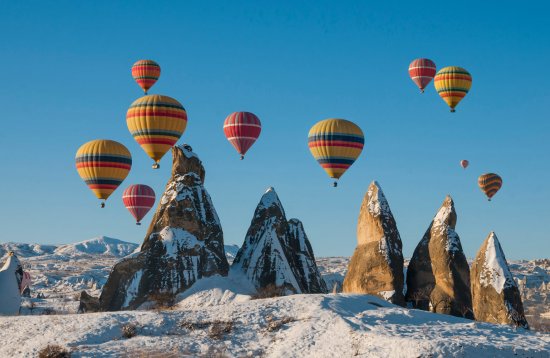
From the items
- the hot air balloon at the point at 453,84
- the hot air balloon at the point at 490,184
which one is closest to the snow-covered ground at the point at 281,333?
the hot air balloon at the point at 453,84

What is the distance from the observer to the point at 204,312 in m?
32.7

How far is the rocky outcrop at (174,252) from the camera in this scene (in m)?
43.1

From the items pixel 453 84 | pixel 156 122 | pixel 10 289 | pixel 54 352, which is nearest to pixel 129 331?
pixel 54 352

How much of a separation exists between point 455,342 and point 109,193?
117 feet

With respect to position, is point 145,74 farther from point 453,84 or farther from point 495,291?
point 495,291

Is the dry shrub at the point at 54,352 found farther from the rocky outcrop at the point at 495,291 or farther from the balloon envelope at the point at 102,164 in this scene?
the balloon envelope at the point at 102,164

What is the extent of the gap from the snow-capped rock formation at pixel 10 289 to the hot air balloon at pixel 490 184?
6775cm

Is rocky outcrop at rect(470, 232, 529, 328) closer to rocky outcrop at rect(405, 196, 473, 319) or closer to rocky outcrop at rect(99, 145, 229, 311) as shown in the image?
rocky outcrop at rect(405, 196, 473, 319)

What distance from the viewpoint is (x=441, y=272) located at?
40312 mm

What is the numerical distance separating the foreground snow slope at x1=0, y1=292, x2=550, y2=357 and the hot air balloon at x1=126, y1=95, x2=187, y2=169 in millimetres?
24376

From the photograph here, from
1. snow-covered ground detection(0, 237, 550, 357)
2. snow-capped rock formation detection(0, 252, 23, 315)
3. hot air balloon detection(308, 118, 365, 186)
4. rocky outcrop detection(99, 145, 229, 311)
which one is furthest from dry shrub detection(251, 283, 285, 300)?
hot air balloon detection(308, 118, 365, 186)

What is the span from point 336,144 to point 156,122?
555 inches

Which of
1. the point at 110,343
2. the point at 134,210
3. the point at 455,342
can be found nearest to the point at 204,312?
the point at 110,343

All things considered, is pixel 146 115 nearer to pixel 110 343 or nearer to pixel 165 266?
pixel 165 266
